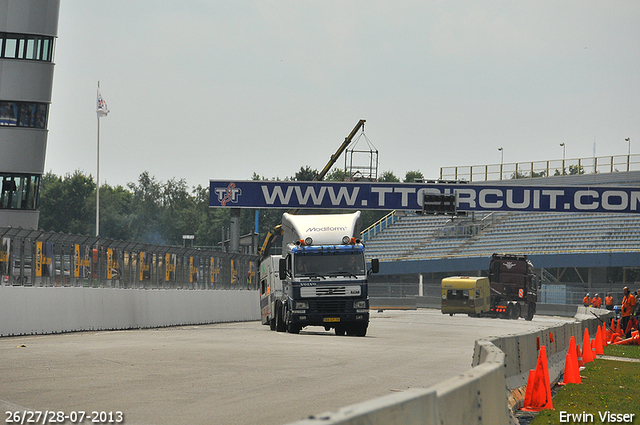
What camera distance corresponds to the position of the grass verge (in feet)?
32.5

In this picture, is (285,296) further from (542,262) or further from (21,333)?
(542,262)

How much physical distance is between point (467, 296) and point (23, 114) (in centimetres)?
2677

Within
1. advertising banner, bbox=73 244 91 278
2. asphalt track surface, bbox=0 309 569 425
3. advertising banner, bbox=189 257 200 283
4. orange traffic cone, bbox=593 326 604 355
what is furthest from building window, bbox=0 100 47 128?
orange traffic cone, bbox=593 326 604 355

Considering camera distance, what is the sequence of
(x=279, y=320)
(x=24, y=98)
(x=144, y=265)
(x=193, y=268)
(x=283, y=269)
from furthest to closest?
(x=24, y=98) < (x=193, y=268) < (x=144, y=265) < (x=279, y=320) < (x=283, y=269)

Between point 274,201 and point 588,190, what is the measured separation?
15.7m

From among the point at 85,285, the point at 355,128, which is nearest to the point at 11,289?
the point at 85,285

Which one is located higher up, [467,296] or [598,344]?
[467,296]

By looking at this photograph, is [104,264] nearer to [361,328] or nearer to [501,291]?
[361,328]

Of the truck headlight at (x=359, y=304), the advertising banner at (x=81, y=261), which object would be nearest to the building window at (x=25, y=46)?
the advertising banner at (x=81, y=261)

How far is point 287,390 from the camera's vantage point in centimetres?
1117

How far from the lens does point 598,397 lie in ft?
39.4

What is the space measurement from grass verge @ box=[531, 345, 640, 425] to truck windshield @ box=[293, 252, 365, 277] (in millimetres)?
8490

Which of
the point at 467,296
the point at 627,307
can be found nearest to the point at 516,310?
the point at 467,296

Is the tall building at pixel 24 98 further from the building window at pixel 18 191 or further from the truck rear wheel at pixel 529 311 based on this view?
the truck rear wheel at pixel 529 311
